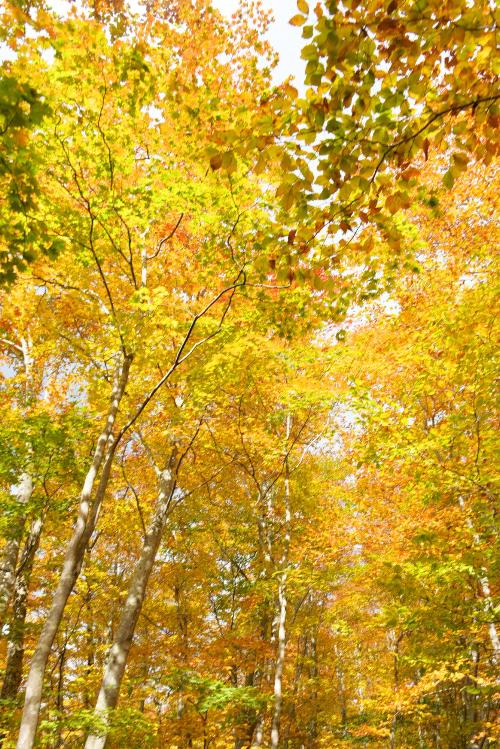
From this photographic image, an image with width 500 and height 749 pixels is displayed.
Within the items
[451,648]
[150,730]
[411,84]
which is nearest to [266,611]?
[451,648]

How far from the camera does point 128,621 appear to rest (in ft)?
26.5

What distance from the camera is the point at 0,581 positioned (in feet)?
29.7

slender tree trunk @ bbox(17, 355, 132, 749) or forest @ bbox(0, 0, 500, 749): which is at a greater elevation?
forest @ bbox(0, 0, 500, 749)

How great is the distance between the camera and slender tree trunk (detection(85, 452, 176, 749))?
23.6 ft

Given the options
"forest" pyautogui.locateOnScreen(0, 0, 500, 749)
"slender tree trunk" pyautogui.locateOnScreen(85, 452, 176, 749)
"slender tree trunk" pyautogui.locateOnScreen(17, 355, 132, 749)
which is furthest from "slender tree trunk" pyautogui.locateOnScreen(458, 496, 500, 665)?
"slender tree trunk" pyautogui.locateOnScreen(17, 355, 132, 749)

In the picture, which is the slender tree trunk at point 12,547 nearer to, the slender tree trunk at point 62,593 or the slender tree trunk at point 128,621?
the slender tree trunk at point 128,621

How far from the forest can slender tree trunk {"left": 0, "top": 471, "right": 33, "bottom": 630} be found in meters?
0.05

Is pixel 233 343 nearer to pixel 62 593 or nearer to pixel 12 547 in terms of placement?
pixel 62 593

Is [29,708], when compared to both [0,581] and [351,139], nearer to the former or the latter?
[0,581]

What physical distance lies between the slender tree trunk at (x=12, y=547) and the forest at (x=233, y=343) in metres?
0.05

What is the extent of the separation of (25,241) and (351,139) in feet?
8.87

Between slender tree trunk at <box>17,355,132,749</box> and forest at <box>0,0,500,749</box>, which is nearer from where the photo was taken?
forest at <box>0,0,500,749</box>

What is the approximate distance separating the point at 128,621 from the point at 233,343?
5323 mm

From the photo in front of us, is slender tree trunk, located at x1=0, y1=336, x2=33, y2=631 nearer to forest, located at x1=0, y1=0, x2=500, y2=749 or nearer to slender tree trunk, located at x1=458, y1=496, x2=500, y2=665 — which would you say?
forest, located at x1=0, y1=0, x2=500, y2=749
